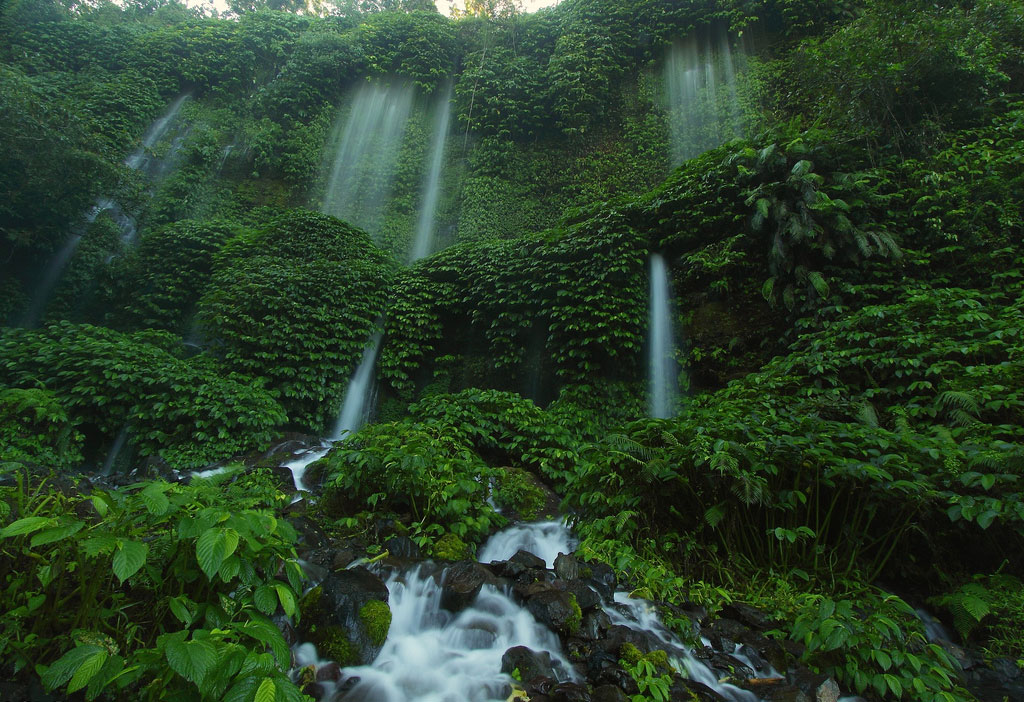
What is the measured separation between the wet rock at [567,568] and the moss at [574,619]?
361 millimetres

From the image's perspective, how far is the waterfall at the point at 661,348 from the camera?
830cm

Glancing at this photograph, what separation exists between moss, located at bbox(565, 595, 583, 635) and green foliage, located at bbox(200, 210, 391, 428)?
732 centimetres

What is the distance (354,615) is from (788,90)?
15.1 m

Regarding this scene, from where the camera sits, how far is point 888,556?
11.1 ft

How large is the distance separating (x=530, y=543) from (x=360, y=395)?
21.3ft

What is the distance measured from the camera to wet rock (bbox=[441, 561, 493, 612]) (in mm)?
3525

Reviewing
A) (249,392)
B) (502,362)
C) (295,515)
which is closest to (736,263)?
(502,362)

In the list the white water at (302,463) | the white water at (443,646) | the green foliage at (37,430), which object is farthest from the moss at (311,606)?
the green foliage at (37,430)

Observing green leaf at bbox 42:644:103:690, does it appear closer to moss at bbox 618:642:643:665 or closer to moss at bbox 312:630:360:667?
moss at bbox 312:630:360:667

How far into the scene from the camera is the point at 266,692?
1.64 m

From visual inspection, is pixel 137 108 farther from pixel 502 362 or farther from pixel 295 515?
pixel 295 515

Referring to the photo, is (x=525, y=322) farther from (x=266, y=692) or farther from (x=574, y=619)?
(x=266, y=692)

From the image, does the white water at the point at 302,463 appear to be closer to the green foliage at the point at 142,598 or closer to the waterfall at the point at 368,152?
the green foliage at the point at 142,598

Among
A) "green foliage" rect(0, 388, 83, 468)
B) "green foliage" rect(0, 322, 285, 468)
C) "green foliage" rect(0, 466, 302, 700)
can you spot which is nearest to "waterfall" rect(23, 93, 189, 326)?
"green foliage" rect(0, 322, 285, 468)
